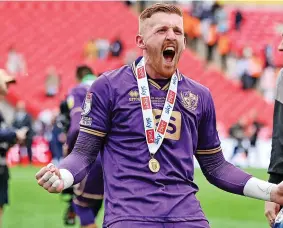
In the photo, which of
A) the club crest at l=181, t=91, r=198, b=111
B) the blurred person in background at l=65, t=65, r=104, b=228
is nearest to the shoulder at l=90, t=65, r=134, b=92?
the club crest at l=181, t=91, r=198, b=111

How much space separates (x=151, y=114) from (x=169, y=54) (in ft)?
1.31

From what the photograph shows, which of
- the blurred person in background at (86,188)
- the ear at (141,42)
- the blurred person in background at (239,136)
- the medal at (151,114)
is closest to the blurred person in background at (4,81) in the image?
the blurred person in background at (86,188)

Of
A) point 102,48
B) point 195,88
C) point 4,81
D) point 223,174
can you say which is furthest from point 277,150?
point 102,48

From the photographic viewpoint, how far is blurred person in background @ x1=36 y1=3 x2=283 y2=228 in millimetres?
5527

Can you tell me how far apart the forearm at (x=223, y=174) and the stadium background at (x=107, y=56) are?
19826 mm

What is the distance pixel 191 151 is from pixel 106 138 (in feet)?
1.69

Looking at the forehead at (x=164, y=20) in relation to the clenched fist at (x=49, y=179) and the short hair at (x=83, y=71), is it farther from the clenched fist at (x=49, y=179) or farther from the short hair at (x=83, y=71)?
the short hair at (x=83, y=71)

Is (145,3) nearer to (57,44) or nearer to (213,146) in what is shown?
(57,44)

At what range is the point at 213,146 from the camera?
238 inches

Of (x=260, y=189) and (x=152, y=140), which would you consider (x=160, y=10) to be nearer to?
(x=152, y=140)

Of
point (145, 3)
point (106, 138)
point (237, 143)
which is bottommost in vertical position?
point (237, 143)

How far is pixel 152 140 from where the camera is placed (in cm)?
561

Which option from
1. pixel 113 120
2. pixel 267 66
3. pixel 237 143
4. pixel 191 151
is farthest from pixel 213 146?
pixel 267 66

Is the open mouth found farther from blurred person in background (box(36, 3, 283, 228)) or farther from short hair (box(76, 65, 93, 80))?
short hair (box(76, 65, 93, 80))
